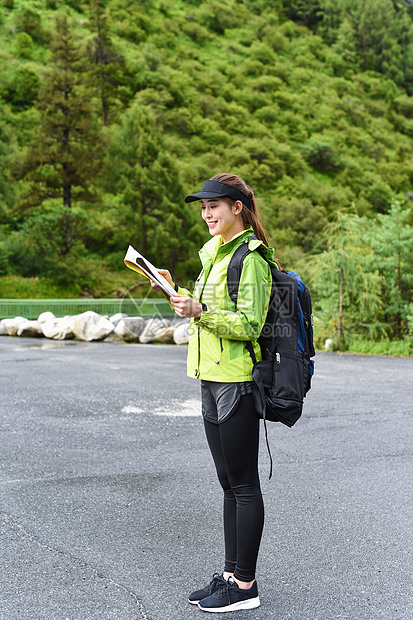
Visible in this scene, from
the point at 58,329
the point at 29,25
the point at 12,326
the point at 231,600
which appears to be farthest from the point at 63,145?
the point at 29,25

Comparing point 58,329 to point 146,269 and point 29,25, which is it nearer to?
point 146,269

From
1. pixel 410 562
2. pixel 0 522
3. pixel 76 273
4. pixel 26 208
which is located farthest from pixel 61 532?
pixel 26 208

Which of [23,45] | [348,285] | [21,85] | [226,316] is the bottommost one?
[226,316]

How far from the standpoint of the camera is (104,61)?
56.2m

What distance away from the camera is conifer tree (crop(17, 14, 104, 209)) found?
29703mm

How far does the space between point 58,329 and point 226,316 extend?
554 inches

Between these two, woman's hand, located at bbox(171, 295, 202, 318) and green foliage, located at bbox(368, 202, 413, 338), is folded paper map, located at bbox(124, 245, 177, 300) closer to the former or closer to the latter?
woman's hand, located at bbox(171, 295, 202, 318)

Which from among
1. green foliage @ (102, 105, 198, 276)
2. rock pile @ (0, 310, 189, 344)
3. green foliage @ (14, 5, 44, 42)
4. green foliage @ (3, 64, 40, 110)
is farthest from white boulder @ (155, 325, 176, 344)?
green foliage @ (14, 5, 44, 42)

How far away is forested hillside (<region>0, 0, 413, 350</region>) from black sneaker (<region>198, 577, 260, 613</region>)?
180 cm

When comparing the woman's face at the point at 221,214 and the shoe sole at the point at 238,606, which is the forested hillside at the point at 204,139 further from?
the shoe sole at the point at 238,606

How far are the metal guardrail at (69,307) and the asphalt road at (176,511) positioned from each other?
12811 mm

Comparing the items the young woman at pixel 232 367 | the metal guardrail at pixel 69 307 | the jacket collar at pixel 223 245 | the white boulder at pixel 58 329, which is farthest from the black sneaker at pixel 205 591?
the metal guardrail at pixel 69 307

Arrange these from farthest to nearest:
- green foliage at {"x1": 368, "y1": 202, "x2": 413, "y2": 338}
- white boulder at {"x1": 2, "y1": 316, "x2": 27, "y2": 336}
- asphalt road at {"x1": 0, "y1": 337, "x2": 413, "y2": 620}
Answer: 1. white boulder at {"x1": 2, "y1": 316, "x2": 27, "y2": 336}
2. green foliage at {"x1": 368, "y1": 202, "x2": 413, "y2": 338}
3. asphalt road at {"x1": 0, "y1": 337, "x2": 413, "y2": 620}

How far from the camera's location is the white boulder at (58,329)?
15.6m
